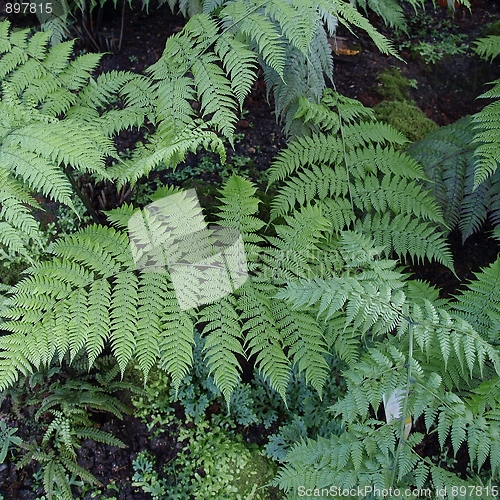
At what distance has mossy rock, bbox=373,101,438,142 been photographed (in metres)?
3.69

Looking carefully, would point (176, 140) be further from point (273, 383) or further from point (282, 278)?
point (273, 383)

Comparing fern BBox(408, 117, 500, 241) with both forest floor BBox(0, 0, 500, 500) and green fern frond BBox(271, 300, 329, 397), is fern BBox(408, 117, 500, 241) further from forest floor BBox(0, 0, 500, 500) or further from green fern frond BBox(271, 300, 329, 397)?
green fern frond BBox(271, 300, 329, 397)

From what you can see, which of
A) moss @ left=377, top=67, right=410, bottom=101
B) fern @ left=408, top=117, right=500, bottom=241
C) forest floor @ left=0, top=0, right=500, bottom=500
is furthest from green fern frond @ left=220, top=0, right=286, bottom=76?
moss @ left=377, top=67, right=410, bottom=101

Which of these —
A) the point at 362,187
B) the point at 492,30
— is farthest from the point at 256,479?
the point at 492,30

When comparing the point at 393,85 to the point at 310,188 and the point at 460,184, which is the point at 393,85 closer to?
the point at 460,184

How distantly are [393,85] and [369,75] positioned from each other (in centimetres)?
24

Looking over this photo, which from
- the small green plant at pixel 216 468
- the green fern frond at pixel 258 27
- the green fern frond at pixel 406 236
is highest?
the green fern frond at pixel 258 27

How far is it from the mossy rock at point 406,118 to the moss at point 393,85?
177mm

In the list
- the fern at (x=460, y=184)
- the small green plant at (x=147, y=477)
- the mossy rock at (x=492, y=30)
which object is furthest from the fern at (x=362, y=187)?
the mossy rock at (x=492, y=30)

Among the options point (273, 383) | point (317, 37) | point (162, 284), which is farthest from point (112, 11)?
point (273, 383)

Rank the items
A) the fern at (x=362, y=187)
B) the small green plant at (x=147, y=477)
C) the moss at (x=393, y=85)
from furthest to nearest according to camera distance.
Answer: the moss at (x=393, y=85) → the fern at (x=362, y=187) → the small green plant at (x=147, y=477)

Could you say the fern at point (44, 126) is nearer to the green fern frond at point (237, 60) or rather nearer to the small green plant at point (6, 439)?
the green fern frond at point (237, 60)

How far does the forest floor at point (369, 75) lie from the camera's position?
3.39m

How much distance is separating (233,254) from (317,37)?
151cm
